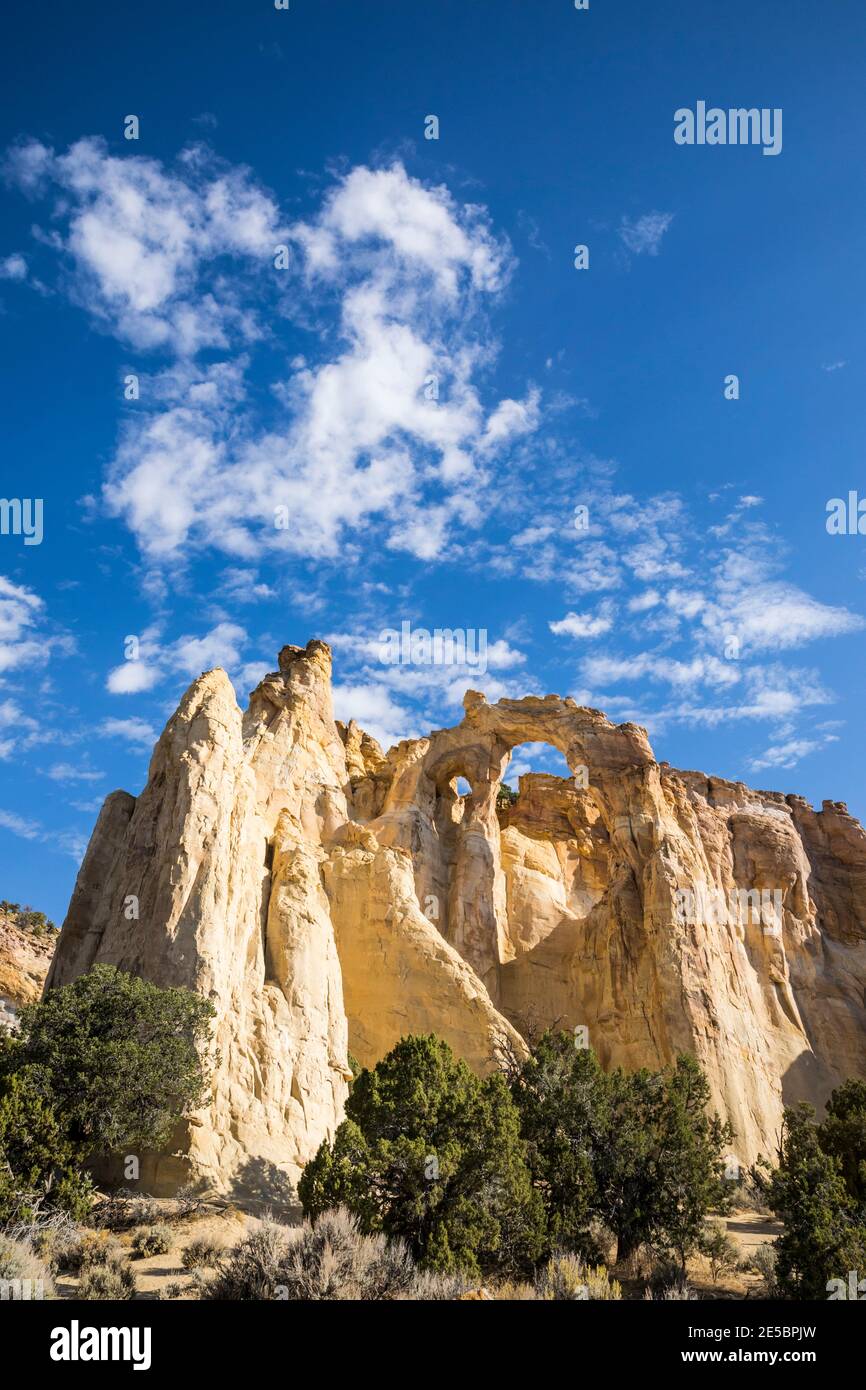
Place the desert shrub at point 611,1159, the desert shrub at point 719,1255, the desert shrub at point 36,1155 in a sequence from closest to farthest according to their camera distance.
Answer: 1. the desert shrub at point 36,1155
2. the desert shrub at point 611,1159
3. the desert shrub at point 719,1255

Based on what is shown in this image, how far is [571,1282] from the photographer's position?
1627cm

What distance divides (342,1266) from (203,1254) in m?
4.45

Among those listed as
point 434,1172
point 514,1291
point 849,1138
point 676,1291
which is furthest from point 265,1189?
point 849,1138

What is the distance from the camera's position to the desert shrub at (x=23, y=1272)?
1193 centimetres

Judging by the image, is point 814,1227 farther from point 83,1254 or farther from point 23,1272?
point 23,1272

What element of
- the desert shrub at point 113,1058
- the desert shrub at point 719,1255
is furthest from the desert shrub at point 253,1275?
the desert shrub at point 719,1255

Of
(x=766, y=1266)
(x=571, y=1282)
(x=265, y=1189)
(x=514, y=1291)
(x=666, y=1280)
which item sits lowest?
(x=766, y=1266)

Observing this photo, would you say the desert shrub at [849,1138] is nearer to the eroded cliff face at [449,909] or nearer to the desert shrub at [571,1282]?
the desert shrub at [571,1282]

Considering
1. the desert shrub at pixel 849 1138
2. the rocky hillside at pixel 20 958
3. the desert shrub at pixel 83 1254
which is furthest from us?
the rocky hillside at pixel 20 958

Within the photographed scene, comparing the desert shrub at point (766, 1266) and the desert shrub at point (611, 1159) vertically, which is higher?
the desert shrub at point (611, 1159)

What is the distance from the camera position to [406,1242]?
16875 millimetres

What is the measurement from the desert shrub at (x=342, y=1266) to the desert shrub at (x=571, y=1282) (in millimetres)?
2717
